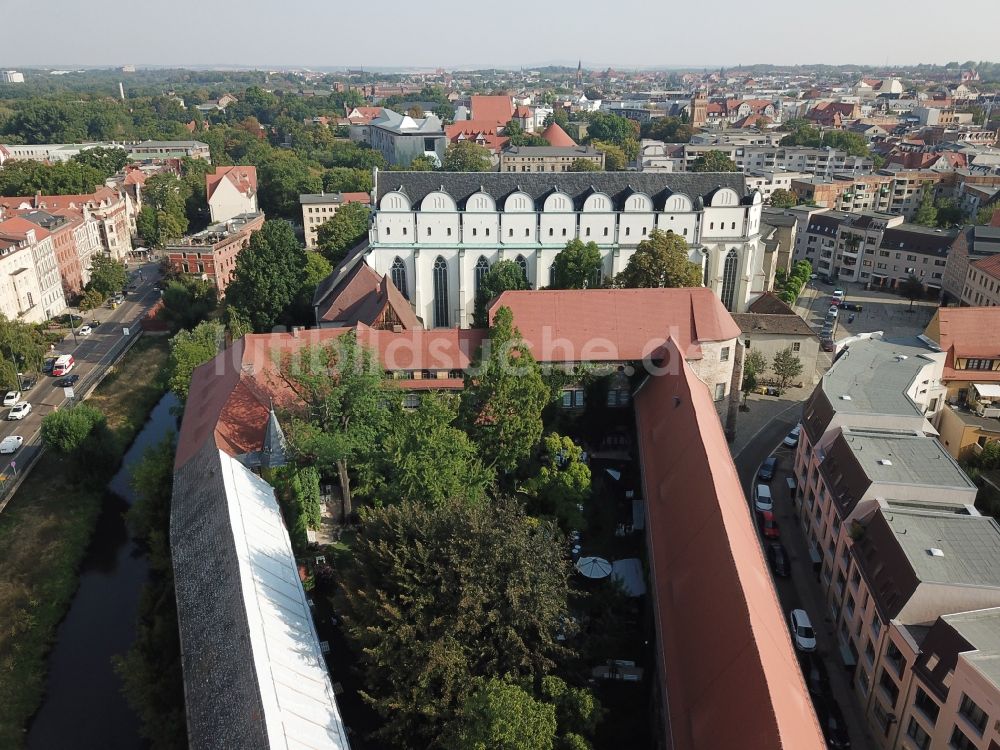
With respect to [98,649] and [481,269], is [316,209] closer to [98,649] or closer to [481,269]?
[481,269]

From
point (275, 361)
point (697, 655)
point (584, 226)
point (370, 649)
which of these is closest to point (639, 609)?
point (697, 655)

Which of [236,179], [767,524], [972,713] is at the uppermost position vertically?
[236,179]

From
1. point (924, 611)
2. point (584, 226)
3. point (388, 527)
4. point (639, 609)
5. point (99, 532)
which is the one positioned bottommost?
point (99, 532)

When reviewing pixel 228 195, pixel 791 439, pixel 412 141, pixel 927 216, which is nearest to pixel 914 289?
pixel 927 216

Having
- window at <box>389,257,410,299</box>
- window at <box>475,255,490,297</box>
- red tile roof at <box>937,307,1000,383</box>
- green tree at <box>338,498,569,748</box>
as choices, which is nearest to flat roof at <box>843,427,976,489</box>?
red tile roof at <box>937,307,1000,383</box>

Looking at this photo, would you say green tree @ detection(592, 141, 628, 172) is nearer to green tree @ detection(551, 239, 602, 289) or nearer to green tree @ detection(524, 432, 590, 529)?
green tree @ detection(551, 239, 602, 289)

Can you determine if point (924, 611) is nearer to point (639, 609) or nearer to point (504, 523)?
point (639, 609)

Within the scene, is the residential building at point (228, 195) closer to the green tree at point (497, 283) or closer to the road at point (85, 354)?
the road at point (85, 354)
